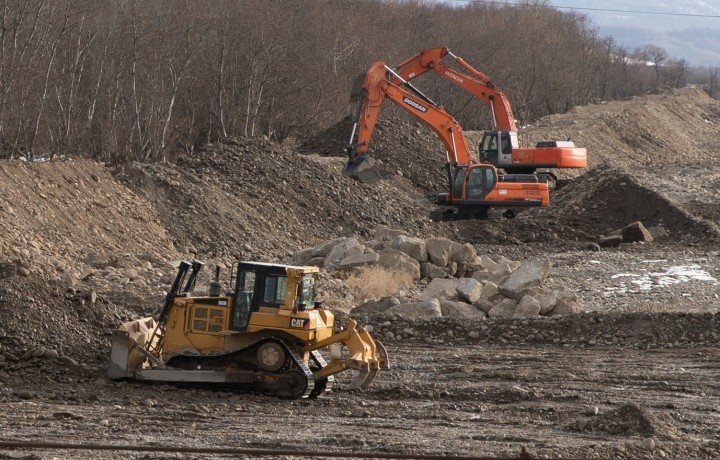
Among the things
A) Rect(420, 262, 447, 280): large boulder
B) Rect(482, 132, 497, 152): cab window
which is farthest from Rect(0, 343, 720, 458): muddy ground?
Rect(482, 132, 497, 152): cab window

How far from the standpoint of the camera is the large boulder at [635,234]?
2755 cm

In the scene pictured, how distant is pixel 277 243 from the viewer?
25.6 meters

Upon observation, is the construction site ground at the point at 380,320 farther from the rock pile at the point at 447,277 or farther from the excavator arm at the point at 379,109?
the excavator arm at the point at 379,109

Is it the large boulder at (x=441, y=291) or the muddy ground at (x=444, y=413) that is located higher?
the large boulder at (x=441, y=291)

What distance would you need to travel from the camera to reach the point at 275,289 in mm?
12125

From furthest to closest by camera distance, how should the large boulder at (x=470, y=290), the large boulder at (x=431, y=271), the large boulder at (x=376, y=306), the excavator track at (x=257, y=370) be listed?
1. the large boulder at (x=431, y=271)
2. the large boulder at (x=470, y=290)
3. the large boulder at (x=376, y=306)
4. the excavator track at (x=257, y=370)

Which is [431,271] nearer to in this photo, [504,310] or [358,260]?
[358,260]

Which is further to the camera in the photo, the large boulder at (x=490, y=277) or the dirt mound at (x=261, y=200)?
the dirt mound at (x=261, y=200)

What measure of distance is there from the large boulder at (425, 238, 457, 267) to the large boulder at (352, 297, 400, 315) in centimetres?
426

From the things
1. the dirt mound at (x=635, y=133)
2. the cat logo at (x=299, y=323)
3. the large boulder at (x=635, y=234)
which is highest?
the dirt mound at (x=635, y=133)

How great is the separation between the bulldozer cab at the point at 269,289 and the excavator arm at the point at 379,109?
14682 mm

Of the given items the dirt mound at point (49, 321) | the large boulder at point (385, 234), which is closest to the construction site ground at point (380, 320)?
the dirt mound at point (49, 321)

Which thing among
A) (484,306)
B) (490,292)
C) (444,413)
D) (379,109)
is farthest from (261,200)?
(444,413)

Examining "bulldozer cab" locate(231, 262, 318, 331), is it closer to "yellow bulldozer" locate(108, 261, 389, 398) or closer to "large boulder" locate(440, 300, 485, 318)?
"yellow bulldozer" locate(108, 261, 389, 398)
